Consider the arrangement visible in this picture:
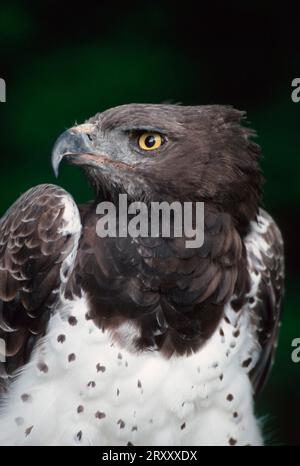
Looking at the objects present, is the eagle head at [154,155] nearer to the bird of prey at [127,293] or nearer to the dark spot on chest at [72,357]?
the bird of prey at [127,293]

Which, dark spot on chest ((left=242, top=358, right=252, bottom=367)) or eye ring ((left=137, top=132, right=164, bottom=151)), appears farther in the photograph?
dark spot on chest ((left=242, top=358, right=252, bottom=367))

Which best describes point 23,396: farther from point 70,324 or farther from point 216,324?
point 216,324

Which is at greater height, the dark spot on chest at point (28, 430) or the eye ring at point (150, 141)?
the eye ring at point (150, 141)

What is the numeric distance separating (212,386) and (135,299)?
0.43 metres

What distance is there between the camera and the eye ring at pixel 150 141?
8.97ft

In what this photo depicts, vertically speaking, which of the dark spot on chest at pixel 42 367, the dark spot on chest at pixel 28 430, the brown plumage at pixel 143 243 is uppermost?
the brown plumage at pixel 143 243

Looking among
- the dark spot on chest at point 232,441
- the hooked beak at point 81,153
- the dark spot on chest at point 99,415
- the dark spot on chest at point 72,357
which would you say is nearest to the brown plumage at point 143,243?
the hooked beak at point 81,153

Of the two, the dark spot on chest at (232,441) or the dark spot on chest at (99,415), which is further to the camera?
the dark spot on chest at (232,441)

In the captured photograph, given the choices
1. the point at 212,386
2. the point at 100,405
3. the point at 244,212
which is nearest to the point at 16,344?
the point at 100,405

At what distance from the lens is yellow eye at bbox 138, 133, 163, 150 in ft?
8.97

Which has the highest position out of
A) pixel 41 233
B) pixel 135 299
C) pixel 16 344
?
pixel 41 233

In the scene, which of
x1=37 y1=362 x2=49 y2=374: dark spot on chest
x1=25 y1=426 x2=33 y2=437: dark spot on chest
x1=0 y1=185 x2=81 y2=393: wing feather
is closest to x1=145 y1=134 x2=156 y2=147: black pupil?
x1=0 y1=185 x2=81 y2=393: wing feather

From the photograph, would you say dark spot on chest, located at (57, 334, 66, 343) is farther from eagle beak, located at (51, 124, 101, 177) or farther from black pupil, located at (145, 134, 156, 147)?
black pupil, located at (145, 134, 156, 147)

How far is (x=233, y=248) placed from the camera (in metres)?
2.88
